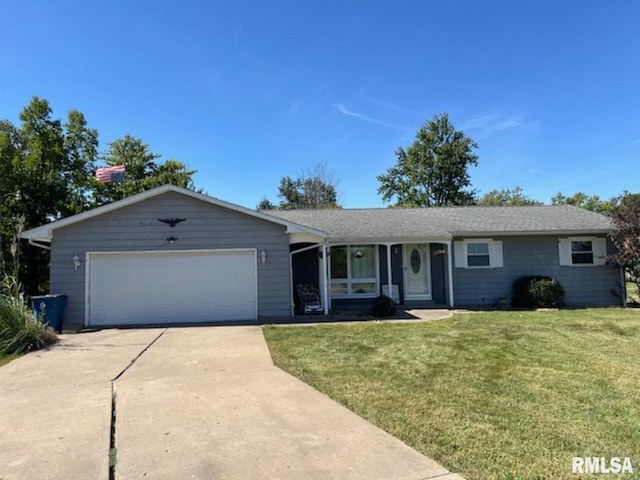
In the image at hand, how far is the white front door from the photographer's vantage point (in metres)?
15.4

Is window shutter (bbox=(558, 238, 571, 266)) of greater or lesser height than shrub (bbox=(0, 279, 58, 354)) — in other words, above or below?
above

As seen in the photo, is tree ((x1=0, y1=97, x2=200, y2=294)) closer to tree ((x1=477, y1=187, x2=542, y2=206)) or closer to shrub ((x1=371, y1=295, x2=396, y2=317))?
shrub ((x1=371, y1=295, x2=396, y2=317))

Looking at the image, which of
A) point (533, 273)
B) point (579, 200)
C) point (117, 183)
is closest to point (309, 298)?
point (533, 273)

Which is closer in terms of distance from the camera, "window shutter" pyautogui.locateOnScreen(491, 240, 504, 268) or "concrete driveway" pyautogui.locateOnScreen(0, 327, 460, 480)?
"concrete driveway" pyautogui.locateOnScreen(0, 327, 460, 480)

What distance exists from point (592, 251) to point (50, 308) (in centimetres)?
1728

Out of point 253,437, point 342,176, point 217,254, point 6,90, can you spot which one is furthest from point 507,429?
point 342,176

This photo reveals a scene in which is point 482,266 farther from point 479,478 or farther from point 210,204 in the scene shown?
point 479,478

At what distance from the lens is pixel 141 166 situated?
31766 mm

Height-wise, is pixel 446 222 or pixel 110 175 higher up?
pixel 110 175

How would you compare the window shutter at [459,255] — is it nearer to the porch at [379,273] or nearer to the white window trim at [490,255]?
the white window trim at [490,255]

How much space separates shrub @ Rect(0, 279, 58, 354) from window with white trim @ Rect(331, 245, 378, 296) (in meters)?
8.82

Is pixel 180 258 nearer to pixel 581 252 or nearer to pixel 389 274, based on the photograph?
pixel 389 274

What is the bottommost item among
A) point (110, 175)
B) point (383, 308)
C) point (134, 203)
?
point (383, 308)

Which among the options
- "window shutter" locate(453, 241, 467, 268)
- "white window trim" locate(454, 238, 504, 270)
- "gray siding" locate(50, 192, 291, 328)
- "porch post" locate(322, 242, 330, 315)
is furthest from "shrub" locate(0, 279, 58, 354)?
"white window trim" locate(454, 238, 504, 270)
